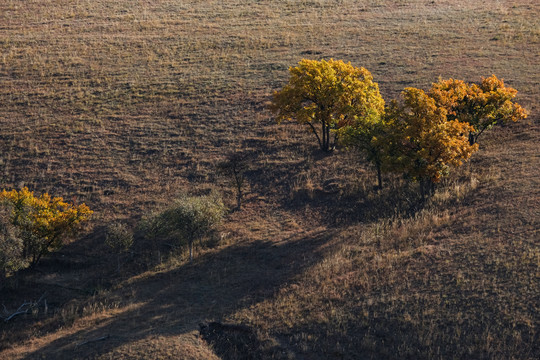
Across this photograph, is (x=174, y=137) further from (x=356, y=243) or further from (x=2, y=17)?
(x=2, y=17)

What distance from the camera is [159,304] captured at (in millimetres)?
28391

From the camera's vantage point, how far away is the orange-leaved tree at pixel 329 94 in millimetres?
39906

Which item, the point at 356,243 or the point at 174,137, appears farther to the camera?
the point at 174,137

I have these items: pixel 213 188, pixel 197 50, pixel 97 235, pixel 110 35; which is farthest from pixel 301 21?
pixel 97 235

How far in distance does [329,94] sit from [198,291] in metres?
18.6

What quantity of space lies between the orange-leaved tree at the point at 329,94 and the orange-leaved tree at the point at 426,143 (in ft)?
21.0

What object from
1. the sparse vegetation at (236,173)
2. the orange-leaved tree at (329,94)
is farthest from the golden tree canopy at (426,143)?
the sparse vegetation at (236,173)

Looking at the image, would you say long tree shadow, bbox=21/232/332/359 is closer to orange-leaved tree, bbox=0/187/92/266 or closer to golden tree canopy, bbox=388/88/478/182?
orange-leaved tree, bbox=0/187/92/266

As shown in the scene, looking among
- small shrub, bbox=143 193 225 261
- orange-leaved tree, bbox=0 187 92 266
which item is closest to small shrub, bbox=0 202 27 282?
orange-leaved tree, bbox=0 187 92 266

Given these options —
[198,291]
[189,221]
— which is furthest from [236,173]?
[198,291]

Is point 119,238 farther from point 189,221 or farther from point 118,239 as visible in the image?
point 189,221

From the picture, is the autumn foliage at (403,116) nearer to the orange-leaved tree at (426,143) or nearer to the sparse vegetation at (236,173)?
the orange-leaved tree at (426,143)

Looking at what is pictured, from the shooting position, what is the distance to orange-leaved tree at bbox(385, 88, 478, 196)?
103 ft

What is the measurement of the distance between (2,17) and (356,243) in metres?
65.5
